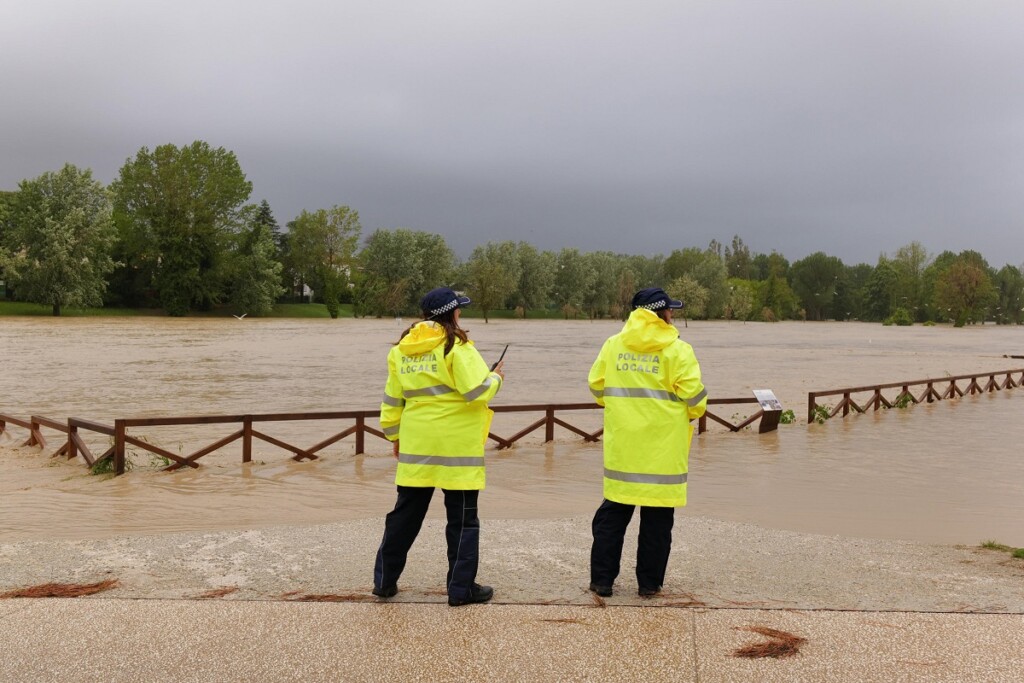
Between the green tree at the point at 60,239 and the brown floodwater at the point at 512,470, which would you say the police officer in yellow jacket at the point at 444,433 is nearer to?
the brown floodwater at the point at 512,470

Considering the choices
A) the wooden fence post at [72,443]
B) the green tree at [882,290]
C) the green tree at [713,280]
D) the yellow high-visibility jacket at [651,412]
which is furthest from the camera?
the green tree at [882,290]

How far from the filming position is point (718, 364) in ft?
169

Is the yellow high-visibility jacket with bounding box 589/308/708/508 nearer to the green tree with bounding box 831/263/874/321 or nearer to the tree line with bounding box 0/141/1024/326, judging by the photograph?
the tree line with bounding box 0/141/1024/326

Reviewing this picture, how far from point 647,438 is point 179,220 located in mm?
97625

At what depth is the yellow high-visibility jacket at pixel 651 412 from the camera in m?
5.71

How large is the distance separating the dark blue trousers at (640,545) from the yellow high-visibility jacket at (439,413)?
0.91m

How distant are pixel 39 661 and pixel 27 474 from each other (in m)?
9.66

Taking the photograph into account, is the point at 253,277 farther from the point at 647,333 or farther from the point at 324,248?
the point at 647,333

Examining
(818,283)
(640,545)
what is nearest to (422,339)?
(640,545)

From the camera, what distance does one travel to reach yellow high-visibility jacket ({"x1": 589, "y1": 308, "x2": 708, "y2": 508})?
5.71 meters

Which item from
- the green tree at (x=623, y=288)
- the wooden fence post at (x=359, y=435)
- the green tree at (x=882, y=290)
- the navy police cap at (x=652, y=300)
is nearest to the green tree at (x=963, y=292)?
the green tree at (x=882, y=290)

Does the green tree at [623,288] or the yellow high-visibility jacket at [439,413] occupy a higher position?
the green tree at [623,288]

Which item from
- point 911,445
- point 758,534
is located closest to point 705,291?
point 911,445

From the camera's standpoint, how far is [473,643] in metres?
4.75
